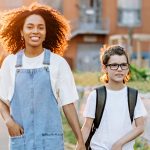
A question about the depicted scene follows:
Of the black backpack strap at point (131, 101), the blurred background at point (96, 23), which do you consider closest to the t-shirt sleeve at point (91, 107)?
the black backpack strap at point (131, 101)

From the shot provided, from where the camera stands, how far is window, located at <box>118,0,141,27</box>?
43.8 m

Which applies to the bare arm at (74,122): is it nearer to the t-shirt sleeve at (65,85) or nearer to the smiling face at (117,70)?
the t-shirt sleeve at (65,85)

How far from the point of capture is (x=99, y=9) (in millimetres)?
43500

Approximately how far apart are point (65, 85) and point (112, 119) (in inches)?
18.7

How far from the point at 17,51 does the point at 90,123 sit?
2.48ft

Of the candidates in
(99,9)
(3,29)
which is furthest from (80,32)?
(3,29)

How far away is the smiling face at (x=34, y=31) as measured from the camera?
4770 mm

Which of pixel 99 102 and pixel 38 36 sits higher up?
pixel 38 36

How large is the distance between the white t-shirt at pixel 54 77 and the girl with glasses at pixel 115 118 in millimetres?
286

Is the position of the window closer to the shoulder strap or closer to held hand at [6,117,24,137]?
the shoulder strap

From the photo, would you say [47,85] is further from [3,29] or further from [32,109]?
[3,29]

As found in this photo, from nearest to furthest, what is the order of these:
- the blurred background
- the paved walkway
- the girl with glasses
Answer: the girl with glasses < the paved walkway < the blurred background

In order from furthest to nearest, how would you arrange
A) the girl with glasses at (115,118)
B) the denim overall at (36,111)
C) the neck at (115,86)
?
the neck at (115,86) < the girl with glasses at (115,118) < the denim overall at (36,111)

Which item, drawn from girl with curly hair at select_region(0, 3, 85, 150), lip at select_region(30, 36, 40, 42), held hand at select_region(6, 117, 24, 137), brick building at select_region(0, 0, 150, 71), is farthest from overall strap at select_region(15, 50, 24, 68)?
brick building at select_region(0, 0, 150, 71)
